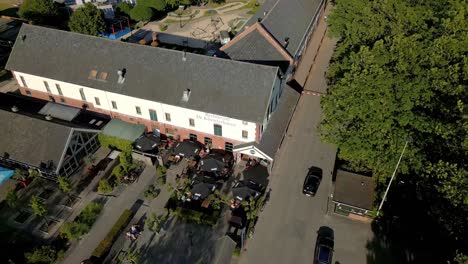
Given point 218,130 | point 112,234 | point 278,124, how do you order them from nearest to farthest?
point 112,234 < point 218,130 < point 278,124

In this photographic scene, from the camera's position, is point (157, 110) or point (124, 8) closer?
point (157, 110)

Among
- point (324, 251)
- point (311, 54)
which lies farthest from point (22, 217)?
point (311, 54)

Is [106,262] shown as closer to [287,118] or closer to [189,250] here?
[189,250]

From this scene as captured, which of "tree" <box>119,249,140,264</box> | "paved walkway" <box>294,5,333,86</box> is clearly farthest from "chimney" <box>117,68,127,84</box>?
"paved walkway" <box>294,5,333,86</box>

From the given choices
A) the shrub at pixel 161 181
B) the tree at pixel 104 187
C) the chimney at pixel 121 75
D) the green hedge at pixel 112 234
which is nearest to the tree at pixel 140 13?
the chimney at pixel 121 75

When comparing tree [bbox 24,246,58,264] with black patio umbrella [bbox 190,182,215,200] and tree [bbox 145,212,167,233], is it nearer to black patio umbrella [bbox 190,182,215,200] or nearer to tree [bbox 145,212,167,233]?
tree [bbox 145,212,167,233]

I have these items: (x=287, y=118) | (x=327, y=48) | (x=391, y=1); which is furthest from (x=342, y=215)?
(x=327, y=48)

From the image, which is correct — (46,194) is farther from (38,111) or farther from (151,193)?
(151,193)
